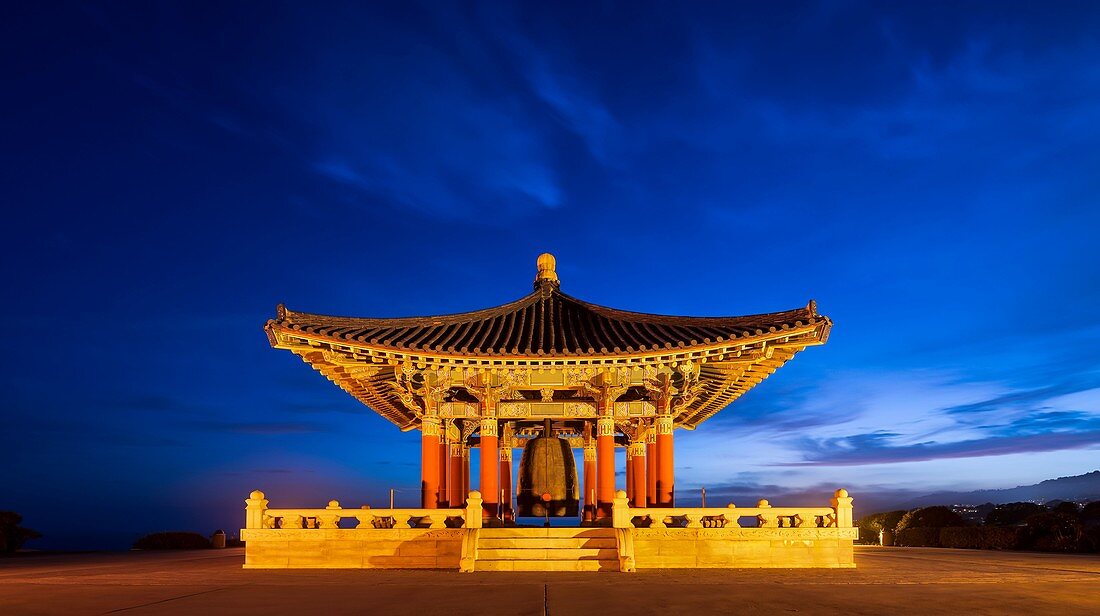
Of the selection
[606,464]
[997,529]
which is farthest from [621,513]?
[997,529]

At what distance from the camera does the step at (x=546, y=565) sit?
18.0 m

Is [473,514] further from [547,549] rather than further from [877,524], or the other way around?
[877,524]

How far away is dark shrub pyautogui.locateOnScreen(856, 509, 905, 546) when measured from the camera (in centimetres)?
4009

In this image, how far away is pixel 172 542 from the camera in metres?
35.9

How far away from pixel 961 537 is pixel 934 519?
169 inches

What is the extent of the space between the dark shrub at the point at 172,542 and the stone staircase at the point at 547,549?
22.9 m

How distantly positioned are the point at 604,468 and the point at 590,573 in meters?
4.82

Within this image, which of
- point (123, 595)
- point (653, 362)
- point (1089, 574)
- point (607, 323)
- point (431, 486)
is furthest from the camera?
point (607, 323)

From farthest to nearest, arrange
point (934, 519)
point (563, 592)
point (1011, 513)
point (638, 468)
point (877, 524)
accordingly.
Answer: point (877, 524) → point (1011, 513) → point (934, 519) → point (638, 468) → point (563, 592)

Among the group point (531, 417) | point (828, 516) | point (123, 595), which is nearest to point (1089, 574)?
point (828, 516)

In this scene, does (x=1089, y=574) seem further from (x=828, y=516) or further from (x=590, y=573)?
(x=590, y=573)

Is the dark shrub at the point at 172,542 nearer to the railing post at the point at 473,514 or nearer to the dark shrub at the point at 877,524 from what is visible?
the railing post at the point at 473,514

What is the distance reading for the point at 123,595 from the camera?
13398 mm

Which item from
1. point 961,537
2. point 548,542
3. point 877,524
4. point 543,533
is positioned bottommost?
point 877,524
